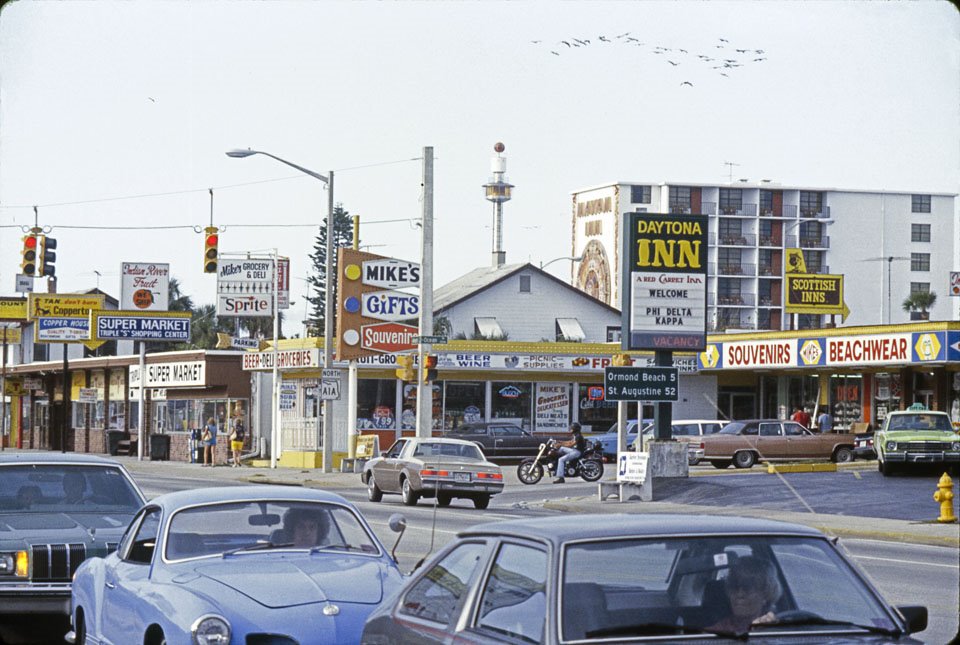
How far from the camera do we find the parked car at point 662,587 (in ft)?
19.2

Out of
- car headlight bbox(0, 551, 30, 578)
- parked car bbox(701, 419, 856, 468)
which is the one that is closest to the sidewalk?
parked car bbox(701, 419, 856, 468)

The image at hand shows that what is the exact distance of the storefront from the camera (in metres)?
A: 47.6

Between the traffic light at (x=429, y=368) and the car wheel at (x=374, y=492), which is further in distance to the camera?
the traffic light at (x=429, y=368)

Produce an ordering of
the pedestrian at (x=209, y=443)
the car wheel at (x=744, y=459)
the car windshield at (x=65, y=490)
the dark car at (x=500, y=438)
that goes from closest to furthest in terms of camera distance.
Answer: the car windshield at (x=65, y=490), the car wheel at (x=744, y=459), the dark car at (x=500, y=438), the pedestrian at (x=209, y=443)

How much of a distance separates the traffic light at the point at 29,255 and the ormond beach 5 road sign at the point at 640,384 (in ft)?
53.5

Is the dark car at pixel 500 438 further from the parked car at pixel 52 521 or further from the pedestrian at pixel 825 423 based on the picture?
the parked car at pixel 52 521

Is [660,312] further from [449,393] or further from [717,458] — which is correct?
[449,393]

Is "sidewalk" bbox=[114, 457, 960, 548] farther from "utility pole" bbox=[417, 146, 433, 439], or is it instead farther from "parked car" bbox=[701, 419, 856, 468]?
"parked car" bbox=[701, 419, 856, 468]

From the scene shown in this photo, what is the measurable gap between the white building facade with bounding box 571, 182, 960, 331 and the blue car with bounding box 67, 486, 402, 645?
11644 cm

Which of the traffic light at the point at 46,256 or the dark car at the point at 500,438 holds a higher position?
the traffic light at the point at 46,256

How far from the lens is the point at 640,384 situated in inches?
1294

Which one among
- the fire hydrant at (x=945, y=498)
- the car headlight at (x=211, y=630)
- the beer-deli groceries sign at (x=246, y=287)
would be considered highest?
the beer-deli groceries sign at (x=246, y=287)

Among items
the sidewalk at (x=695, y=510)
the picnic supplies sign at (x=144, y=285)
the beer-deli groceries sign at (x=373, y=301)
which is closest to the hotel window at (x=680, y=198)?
the picnic supplies sign at (x=144, y=285)

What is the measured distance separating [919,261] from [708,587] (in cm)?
12859
